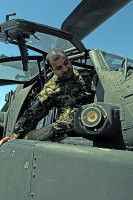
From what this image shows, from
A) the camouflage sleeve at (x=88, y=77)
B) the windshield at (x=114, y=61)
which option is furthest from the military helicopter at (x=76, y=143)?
the camouflage sleeve at (x=88, y=77)

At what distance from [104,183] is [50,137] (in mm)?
1381

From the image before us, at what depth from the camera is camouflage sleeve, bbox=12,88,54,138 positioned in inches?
157

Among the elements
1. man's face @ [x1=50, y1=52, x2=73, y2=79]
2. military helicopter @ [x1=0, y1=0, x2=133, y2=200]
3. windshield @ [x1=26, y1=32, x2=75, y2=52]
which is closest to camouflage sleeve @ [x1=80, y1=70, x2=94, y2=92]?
military helicopter @ [x1=0, y1=0, x2=133, y2=200]

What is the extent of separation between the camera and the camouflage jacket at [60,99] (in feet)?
12.9

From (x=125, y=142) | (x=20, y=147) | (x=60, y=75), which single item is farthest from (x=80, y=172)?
(x=60, y=75)

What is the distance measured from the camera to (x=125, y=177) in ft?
8.13

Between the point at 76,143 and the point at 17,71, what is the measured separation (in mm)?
2030

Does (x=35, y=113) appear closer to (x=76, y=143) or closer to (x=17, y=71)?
(x=76, y=143)

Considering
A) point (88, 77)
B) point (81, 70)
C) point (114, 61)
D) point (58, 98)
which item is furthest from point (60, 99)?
point (114, 61)

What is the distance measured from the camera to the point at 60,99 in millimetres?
3971

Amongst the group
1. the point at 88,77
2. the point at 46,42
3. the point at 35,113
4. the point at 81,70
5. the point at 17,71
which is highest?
the point at 46,42

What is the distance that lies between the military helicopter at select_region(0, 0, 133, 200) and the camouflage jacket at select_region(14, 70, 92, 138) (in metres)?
0.16

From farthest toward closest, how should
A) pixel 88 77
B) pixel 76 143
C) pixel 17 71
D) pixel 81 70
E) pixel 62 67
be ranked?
pixel 17 71, pixel 81 70, pixel 88 77, pixel 62 67, pixel 76 143

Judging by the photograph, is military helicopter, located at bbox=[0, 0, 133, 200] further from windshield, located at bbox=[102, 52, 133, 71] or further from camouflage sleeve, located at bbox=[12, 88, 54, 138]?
camouflage sleeve, located at bbox=[12, 88, 54, 138]
